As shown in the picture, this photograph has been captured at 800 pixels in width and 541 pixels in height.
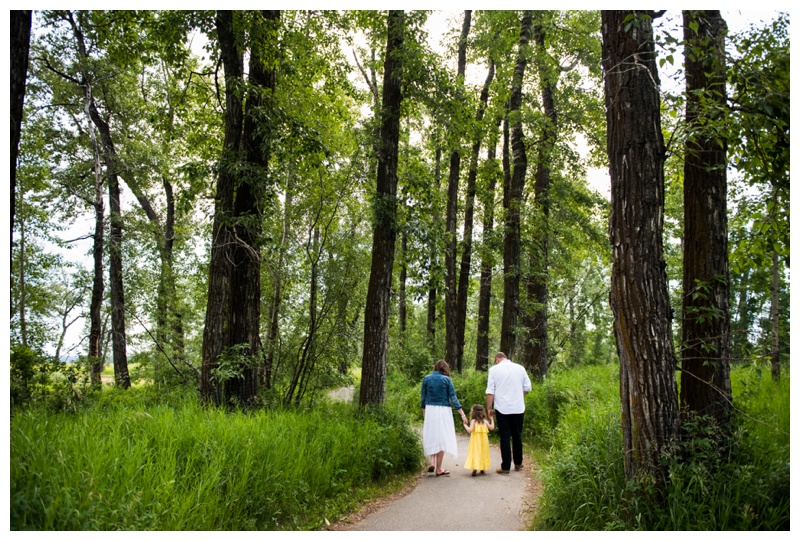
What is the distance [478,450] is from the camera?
7934mm

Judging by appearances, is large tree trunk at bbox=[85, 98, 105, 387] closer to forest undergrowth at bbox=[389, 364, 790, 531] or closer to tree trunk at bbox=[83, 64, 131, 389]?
tree trunk at bbox=[83, 64, 131, 389]

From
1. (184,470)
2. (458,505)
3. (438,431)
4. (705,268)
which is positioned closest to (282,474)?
(184,470)

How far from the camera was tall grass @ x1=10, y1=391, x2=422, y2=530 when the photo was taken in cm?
355

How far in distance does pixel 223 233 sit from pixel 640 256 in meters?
6.70

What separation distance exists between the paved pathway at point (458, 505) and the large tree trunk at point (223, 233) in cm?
367

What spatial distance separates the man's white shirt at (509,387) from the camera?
829cm

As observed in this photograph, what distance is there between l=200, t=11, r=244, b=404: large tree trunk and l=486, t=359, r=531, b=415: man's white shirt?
4579mm

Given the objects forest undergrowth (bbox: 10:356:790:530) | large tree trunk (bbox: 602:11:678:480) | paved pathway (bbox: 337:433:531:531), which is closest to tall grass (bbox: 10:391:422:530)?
forest undergrowth (bbox: 10:356:790:530)

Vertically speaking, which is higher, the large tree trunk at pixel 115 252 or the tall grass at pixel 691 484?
the large tree trunk at pixel 115 252

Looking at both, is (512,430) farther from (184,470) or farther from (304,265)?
(184,470)

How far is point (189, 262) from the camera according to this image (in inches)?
643

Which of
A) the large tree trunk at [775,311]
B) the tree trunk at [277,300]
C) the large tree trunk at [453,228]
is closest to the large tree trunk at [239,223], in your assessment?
the tree trunk at [277,300]

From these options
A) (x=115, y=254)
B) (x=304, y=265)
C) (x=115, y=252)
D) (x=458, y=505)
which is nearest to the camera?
(x=458, y=505)

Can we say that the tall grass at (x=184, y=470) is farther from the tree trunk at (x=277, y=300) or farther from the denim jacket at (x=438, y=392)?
the tree trunk at (x=277, y=300)
